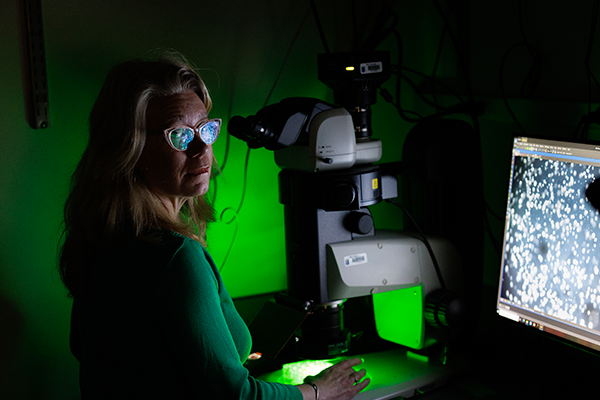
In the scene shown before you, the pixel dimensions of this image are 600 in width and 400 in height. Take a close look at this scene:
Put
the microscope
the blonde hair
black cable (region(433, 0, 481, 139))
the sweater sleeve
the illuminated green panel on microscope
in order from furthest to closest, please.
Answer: black cable (region(433, 0, 481, 139)), the illuminated green panel on microscope, the microscope, the blonde hair, the sweater sleeve

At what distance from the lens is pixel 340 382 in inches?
47.4

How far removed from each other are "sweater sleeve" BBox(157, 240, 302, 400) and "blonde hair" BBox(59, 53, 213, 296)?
0.41 feet

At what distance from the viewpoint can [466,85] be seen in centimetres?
185

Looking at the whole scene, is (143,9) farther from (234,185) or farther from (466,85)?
(466,85)

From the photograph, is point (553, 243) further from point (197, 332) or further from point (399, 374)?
point (197, 332)

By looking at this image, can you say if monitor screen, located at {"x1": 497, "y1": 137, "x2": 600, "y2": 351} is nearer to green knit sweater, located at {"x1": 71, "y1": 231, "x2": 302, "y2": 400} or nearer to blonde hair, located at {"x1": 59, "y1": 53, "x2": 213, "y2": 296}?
green knit sweater, located at {"x1": 71, "y1": 231, "x2": 302, "y2": 400}

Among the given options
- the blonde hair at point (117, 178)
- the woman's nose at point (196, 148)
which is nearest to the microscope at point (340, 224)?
the woman's nose at point (196, 148)

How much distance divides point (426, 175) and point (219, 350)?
718 mm

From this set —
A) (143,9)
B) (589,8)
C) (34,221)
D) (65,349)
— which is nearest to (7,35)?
(143,9)

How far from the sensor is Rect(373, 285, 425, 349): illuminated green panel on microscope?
1.43 meters

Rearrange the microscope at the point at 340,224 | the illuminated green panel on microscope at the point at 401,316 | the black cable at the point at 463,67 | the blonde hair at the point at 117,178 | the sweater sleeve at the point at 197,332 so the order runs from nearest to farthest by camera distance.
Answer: the sweater sleeve at the point at 197,332, the blonde hair at the point at 117,178, the microscope at the point at 340,224, the illuminated green panel on microscope at the point at 401,316, the black cable at the point at 463,67

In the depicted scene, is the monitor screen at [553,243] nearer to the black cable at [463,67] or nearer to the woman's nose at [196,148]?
the black cable at [463,67]

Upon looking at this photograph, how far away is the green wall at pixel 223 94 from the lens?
4.89 feet

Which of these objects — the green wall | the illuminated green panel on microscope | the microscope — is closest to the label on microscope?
the microscope
